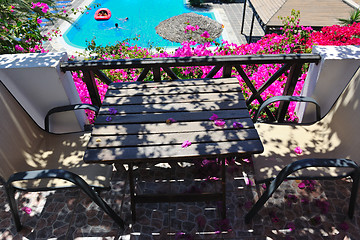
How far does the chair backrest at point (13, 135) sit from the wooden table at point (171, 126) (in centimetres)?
89

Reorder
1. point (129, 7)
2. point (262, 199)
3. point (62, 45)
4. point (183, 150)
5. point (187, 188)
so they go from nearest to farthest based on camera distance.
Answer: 1. point (183, 150)
2. point (262, 199)
3. point (187, 188)
4. point (62, 45)
5. point (129, 7)

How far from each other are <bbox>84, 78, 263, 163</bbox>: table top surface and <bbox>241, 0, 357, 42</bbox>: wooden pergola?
288 inches

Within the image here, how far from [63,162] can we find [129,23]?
14816 mm

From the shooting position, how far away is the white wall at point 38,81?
9.36 feet

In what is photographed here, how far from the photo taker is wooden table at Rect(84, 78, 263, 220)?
6.87ft

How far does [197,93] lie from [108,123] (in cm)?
96

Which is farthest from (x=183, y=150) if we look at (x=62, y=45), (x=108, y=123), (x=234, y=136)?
(x=62, y=45)

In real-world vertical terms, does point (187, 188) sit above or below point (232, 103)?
below

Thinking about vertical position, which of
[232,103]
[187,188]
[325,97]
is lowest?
[187,188]

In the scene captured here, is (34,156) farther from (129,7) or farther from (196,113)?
(129,7)

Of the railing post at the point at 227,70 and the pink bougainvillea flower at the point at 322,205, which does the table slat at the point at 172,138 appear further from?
the pink bougainvillea flower at the point at 322,205

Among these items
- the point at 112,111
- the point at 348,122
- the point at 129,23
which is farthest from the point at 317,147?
the point at 129,23

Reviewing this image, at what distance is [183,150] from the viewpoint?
210 centimetres

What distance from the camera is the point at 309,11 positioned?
9164 millimetres
